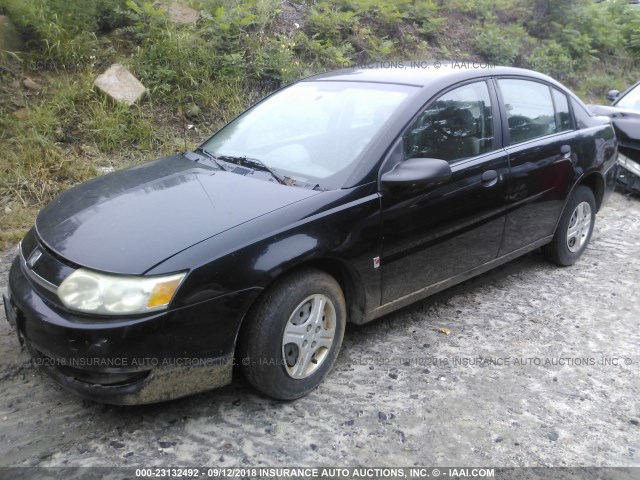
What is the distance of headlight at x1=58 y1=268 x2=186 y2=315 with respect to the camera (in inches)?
94.3

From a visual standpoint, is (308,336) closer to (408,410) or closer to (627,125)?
(408,410)

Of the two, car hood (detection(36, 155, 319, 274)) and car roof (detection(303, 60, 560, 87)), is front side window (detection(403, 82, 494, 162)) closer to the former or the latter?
car roof (detection(303, 60, 560, 87))

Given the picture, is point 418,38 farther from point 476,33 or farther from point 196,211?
point 196,211

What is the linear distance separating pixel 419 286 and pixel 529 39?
31.3 ft

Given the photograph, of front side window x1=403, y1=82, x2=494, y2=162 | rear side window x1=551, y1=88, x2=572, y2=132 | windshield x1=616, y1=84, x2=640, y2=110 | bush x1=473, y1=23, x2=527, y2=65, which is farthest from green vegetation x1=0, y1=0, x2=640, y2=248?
rear side window x1=551, y1=88, x2=572, y2=132

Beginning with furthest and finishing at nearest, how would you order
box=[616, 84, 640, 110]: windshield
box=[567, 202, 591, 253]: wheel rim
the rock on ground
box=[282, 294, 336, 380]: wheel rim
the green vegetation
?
box=[616, 84, 640, 110]: windshield → the rock on ground → the green vegetation → box=[567, 202, 591, 253]: wheel rim → box=[282, 294, 336, 380]: wheel rim

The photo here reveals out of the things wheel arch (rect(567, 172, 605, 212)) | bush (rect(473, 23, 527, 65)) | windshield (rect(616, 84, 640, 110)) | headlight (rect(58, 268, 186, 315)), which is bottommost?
wheel arch (rect(567, 172, 605, 212))

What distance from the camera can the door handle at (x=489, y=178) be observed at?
3656 millimetres

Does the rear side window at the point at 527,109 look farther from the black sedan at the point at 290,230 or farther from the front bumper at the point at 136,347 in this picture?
the front bumper at the point at 136,347

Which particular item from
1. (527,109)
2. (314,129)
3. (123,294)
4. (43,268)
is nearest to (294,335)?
(123,294)

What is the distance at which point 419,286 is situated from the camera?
3494mm

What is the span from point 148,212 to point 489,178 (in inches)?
84.2

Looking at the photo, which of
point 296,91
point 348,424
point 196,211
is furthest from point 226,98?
point 348,424

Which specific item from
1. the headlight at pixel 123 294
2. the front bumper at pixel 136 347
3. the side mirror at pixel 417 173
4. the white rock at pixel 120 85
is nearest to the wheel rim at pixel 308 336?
the front bumper at pixel 136 347
